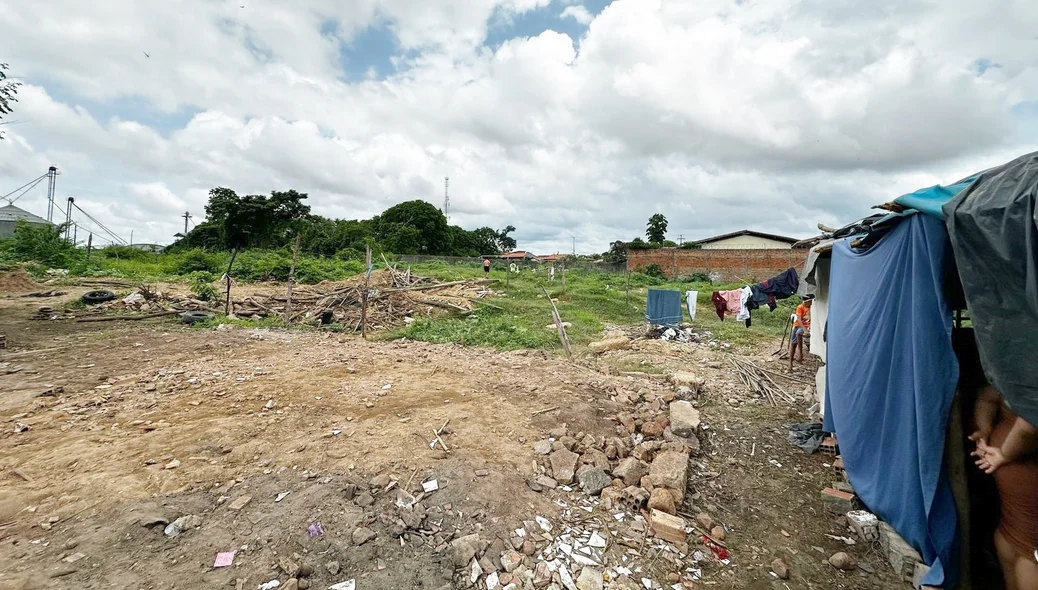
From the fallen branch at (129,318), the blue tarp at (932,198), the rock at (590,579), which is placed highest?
the blue tarp at (932,198)

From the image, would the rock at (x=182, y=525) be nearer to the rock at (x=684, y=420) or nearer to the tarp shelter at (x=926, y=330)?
the rock at (x=684, y=420)

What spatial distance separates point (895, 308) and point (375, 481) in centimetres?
397

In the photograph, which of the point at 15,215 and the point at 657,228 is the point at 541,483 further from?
the point at 15,215

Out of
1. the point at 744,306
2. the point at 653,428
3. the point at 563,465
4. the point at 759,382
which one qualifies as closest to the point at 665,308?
the point at 744,306

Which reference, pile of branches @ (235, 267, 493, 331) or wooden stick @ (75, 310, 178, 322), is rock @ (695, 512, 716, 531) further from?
wooden stick @ (75, 310, 178, 322)

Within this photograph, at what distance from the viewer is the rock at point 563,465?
11.6 ft

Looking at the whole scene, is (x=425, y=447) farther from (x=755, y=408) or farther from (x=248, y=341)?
(x=248, y=341)

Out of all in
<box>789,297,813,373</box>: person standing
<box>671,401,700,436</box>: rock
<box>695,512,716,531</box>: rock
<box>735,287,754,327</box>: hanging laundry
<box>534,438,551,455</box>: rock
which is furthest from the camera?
<box>735,287,754,327</box>: hanging laundry

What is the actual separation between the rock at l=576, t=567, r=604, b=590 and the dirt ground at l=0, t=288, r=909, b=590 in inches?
22.2

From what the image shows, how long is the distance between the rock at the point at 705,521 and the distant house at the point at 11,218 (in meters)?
47.1

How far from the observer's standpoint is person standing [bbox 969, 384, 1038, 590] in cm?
208

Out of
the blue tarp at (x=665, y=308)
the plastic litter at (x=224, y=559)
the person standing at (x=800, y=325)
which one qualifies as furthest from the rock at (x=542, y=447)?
the blue tarp at (x=665, y=308)

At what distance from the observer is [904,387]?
9.33 ft

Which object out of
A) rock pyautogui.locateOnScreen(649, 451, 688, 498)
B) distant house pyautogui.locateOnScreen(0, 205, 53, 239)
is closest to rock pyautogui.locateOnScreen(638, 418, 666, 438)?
rock pyautogui.locateOnScreen(649, 451, 688, 498)
